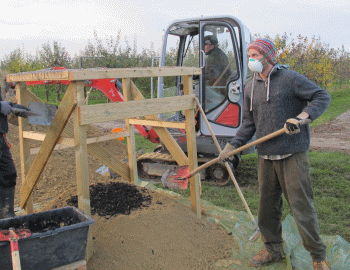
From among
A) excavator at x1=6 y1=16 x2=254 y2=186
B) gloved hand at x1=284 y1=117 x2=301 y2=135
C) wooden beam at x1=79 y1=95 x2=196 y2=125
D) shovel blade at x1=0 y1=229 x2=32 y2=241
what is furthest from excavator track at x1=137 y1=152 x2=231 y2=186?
shovel blade at x1=0 y1=229 x2=32 y2=241

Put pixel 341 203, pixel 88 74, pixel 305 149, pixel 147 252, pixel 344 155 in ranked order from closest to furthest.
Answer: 1. pixel 88 74
2. pixel 305 149
3. pixel 147 252
4. pixel 341 203
5. pixel 344 155

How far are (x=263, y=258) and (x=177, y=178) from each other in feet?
3.95

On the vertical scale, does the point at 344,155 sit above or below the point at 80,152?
below

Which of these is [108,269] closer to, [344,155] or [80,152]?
[80,152]

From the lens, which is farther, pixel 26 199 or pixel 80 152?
pixel 26 199

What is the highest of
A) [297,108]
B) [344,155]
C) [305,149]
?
[297,108]

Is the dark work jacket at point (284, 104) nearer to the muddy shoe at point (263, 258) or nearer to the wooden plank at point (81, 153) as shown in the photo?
the muddy shoe at point (263, 258)

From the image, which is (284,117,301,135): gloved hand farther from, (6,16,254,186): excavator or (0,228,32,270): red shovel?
(6,16,254,186): excavator

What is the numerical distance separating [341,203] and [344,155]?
3360mm

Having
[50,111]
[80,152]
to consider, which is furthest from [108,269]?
[50,111]

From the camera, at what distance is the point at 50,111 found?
2.91m

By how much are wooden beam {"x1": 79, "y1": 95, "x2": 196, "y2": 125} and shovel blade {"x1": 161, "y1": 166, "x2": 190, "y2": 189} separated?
731 mm

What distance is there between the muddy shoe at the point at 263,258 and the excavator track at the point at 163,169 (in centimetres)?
279

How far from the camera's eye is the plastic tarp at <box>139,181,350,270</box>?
3.07 meters
